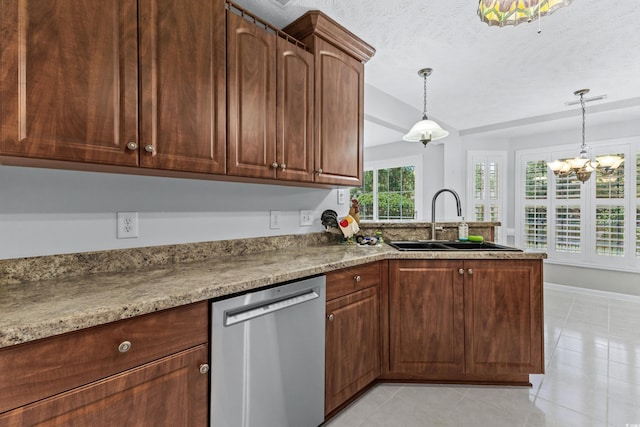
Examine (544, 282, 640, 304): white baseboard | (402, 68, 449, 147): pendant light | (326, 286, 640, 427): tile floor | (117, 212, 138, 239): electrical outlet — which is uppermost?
(402, 68, 449, 147): pendant light

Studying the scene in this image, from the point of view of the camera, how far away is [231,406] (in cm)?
115

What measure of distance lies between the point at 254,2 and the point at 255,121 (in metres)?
0.79

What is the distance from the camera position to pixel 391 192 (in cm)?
573

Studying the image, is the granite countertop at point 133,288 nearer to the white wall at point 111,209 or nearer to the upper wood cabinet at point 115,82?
the white wall at point 111,209

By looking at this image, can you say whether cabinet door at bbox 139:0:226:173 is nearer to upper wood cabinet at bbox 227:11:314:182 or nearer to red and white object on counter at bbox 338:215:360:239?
upper wood cabinet at bbox 227:11:314:182

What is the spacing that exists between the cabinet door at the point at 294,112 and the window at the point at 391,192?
3827mm

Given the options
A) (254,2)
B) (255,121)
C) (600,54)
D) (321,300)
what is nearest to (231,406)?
(321,300)

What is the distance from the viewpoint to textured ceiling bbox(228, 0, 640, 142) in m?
1.91

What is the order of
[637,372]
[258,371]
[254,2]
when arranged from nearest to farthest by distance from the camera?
[258,371], [254,2], [637,372]

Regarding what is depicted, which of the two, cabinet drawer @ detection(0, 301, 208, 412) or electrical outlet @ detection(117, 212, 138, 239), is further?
electrical outlet @ detection(117, 212, 138, 239)

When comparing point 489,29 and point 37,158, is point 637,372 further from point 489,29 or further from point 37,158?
point 37,158

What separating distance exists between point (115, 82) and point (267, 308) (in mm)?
1049

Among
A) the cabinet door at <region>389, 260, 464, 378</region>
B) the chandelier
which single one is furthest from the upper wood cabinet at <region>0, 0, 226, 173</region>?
the chandelier

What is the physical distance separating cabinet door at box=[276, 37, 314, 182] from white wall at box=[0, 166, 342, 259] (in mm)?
356
